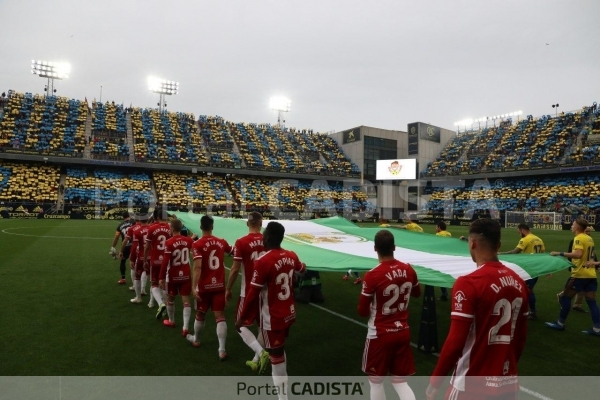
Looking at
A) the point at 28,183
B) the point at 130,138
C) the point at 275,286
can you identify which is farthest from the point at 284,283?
the point at 130,138

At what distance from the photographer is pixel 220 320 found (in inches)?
219

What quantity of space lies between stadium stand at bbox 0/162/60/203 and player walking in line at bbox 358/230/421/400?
4046cm

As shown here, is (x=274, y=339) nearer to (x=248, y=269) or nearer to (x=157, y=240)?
(x=248, y=269)

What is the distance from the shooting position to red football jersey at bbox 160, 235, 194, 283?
643cm

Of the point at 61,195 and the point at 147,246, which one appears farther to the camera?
the point at 61,195

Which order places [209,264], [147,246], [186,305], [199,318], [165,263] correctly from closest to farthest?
[209,264] → [199,318] → [165,263] → [186,305] → [147,246]

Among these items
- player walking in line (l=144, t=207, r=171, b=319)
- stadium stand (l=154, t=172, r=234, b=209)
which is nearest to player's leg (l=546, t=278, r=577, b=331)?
player walking in line (l=144, t=207, r=171, b=319)

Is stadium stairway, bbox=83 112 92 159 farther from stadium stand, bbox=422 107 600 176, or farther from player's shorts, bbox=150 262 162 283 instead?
stadium stand, bbox=422 107 600 176

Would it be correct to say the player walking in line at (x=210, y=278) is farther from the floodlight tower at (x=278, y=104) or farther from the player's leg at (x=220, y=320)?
the floodlight tower at (x=278, y=104)

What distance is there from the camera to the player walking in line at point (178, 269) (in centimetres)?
643

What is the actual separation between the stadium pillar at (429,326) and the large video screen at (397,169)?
138 ft

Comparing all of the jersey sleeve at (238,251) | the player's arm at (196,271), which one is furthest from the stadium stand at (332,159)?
the jersey sleeve at (238,251)

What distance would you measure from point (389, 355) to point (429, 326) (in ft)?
9.43
